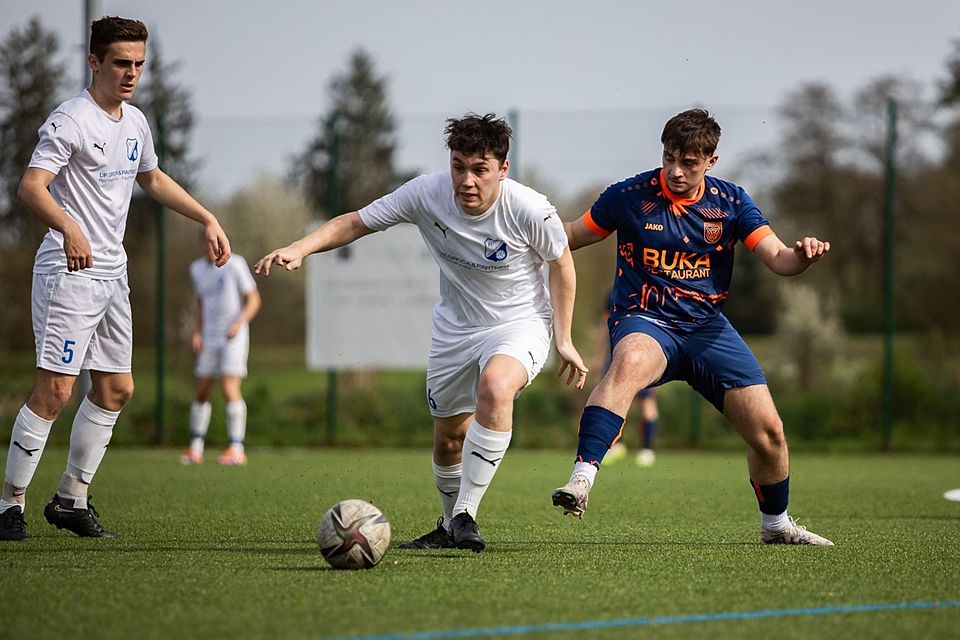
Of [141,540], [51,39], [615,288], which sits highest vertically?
[51,39]

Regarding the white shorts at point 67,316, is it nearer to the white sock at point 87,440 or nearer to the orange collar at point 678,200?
the white sock at point 87,440

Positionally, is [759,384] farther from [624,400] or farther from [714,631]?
[714,631]

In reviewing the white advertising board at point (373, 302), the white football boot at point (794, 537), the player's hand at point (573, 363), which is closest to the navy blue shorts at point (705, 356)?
the player's hand at point (573, 363)

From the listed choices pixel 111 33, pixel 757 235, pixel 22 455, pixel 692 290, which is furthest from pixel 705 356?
pixel 22 455

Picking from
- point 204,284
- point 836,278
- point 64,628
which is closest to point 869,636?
point 64,628

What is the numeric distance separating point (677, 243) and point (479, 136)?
1.13 m

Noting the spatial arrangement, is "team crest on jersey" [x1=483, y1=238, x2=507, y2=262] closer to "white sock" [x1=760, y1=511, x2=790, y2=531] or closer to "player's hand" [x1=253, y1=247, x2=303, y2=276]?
"player's hand" [x1=253, y1=247, x2=303, y2=276]

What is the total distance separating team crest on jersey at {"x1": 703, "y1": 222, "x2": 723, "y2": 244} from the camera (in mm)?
5684

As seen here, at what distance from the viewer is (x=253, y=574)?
4.59 m

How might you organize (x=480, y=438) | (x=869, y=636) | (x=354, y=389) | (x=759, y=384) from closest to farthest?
(x=869, y=636), (x=480, y=438), (x=759, y=384), (x=354, y=389)

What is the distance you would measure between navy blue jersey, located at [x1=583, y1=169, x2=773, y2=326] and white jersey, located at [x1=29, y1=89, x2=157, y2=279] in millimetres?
2417

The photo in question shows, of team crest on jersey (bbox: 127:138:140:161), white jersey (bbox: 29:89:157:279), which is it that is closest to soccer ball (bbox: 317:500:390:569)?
white jersey (bbox: 29:89:157:279)

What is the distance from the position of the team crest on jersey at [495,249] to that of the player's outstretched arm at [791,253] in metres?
1.25

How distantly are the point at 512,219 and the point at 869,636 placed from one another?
2.64 meters
